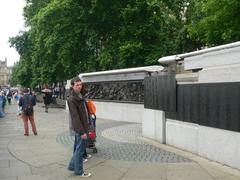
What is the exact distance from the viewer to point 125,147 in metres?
11.7

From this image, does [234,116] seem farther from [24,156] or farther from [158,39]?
[158,39]

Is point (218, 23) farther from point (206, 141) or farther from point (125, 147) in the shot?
point (206, 141)

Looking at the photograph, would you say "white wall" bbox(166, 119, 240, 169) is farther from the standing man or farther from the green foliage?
the green foliage

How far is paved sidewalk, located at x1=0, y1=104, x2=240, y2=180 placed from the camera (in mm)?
8438

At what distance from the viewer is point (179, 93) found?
11336 millimetres

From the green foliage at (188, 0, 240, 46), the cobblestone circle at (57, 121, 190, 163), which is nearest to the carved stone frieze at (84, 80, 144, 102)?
the cobblestone circle at (57, 121, 190, 163)

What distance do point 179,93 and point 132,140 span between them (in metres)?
2.46

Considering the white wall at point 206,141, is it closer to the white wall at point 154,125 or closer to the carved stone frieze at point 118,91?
the white wall at point 154,125

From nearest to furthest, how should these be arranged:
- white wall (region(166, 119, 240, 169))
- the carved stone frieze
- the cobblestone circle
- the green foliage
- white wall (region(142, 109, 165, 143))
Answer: white wall (region(166, 119, 240, 169)), the cobblestone circle, white wall (region(142, 109, 165, 143)), the carved stone frieze, the green foliage

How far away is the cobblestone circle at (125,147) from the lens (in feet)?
33.3

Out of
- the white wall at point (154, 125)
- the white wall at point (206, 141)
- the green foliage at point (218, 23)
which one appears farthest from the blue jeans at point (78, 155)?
the green foliage at point (218, 23)

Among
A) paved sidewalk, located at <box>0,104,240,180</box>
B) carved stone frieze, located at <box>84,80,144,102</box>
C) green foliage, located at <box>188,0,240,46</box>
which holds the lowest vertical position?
paved sidewalk, located at <box>0,104,240,180</box>

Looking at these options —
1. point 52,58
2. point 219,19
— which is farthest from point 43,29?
point 219,19

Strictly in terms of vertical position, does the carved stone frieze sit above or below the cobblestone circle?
above
